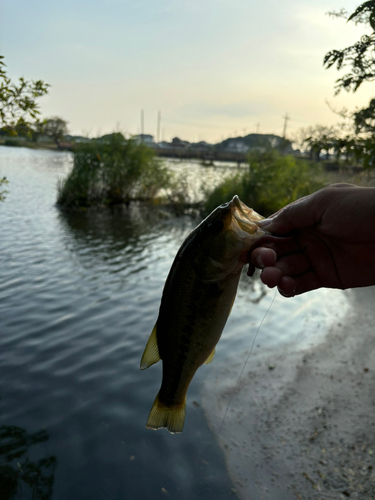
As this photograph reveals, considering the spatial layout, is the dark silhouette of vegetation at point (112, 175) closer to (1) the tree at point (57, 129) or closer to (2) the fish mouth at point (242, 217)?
(2) the fish mouth at point (242, 217)

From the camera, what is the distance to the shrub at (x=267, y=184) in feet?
60.2

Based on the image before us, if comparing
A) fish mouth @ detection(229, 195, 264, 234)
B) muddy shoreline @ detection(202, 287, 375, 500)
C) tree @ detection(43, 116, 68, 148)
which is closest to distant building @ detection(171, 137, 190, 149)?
tree @ detection(43, 116, 68, 148)

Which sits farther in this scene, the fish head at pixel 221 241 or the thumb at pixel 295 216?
the thumb at pixel 295 216

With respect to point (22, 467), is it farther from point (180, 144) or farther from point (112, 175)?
point (180, 144)

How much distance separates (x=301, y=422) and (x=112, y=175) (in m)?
19.3

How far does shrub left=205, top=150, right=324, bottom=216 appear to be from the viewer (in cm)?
1836

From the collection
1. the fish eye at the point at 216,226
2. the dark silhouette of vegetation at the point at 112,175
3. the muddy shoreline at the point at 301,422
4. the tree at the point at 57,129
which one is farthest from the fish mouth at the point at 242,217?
the tree at the point at 57,129

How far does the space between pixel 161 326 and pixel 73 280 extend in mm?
7998

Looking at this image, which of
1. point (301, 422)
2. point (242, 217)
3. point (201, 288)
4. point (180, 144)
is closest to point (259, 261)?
point (242, 217)

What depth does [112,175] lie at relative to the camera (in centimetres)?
2262

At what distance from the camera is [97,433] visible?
5.12 m

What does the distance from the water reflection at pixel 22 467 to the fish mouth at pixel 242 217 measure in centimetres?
365

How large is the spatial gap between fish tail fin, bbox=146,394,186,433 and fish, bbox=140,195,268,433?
0.73ft

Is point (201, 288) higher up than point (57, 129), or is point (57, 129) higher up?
point (57, 129)
